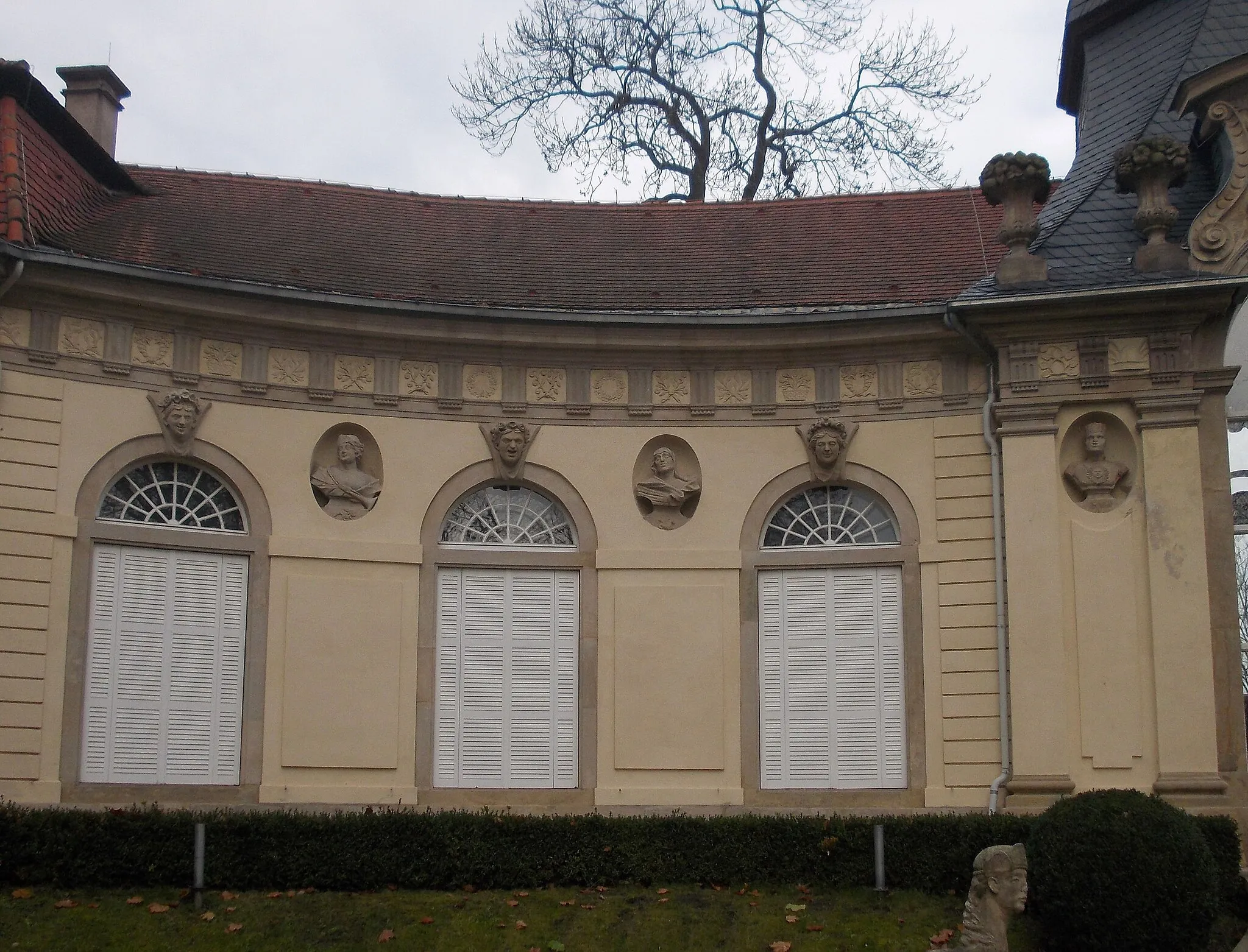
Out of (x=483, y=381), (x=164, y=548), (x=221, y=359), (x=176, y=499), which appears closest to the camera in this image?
(x=164, y=548)

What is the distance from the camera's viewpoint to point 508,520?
19469mm

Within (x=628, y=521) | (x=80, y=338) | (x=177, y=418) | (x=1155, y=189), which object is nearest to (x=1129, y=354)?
(x=1155, y=189)

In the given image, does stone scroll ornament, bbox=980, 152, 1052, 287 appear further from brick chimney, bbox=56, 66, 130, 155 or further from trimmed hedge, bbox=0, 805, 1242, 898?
brick chimney, bbox=56, 66, 130, 155

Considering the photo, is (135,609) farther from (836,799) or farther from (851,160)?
(851,160)

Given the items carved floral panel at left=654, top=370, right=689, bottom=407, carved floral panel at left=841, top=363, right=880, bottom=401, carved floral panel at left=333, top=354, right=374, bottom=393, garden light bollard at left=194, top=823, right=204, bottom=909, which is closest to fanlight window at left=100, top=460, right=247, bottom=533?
carved floral panel at left=333, top=354, right=374, bottom=393

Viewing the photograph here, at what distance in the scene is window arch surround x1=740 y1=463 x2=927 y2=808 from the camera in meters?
18.4

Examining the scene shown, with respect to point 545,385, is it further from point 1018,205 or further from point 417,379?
point 1018,205

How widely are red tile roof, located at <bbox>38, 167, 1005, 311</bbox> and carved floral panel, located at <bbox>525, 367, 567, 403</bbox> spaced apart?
0.82 m

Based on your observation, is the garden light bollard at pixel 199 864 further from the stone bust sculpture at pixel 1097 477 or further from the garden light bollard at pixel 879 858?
the stone bust sculpture at pixel 1097 477

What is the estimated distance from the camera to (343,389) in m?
19.1

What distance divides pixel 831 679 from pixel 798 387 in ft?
11.5

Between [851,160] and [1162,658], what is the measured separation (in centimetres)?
1509

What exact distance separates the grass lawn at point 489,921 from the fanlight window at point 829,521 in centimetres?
493

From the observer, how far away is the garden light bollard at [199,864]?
589 inches
